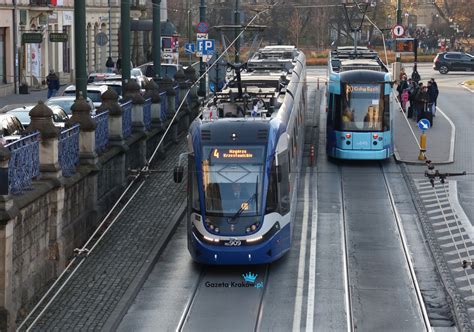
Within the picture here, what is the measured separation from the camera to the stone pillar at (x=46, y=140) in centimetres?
2073

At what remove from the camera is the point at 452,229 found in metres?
25.9

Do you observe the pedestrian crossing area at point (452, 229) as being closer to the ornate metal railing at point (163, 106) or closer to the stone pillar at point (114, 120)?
the stone pillar at point (114, 120)

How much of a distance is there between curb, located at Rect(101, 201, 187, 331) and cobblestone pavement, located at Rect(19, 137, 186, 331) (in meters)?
0.07

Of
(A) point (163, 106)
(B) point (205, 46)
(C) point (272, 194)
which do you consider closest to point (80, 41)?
(C) point (272, 194)

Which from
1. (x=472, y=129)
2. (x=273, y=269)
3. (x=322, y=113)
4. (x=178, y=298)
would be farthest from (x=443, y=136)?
(x=178, y=298)

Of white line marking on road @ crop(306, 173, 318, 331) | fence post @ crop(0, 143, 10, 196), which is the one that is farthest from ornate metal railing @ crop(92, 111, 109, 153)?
fence post @ crop(0, 143, 10, 196)

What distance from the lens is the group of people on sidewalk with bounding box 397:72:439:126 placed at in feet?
138

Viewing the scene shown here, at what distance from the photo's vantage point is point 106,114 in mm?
26797

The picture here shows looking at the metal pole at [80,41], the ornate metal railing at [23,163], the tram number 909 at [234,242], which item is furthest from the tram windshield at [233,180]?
the metal pole at [80,41]

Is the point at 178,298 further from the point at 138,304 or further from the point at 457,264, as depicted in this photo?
the point at 457,264

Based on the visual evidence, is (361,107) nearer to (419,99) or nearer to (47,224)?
(419,99)

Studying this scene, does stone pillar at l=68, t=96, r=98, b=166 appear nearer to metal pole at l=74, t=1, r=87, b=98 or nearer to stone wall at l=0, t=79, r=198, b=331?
stone wall at l=0, t=79, r=198, b=331

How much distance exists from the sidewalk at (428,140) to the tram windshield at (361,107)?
1.82 m

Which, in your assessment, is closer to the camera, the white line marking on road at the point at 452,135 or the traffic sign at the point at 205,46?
the white line marking on road at the point at 452,135
